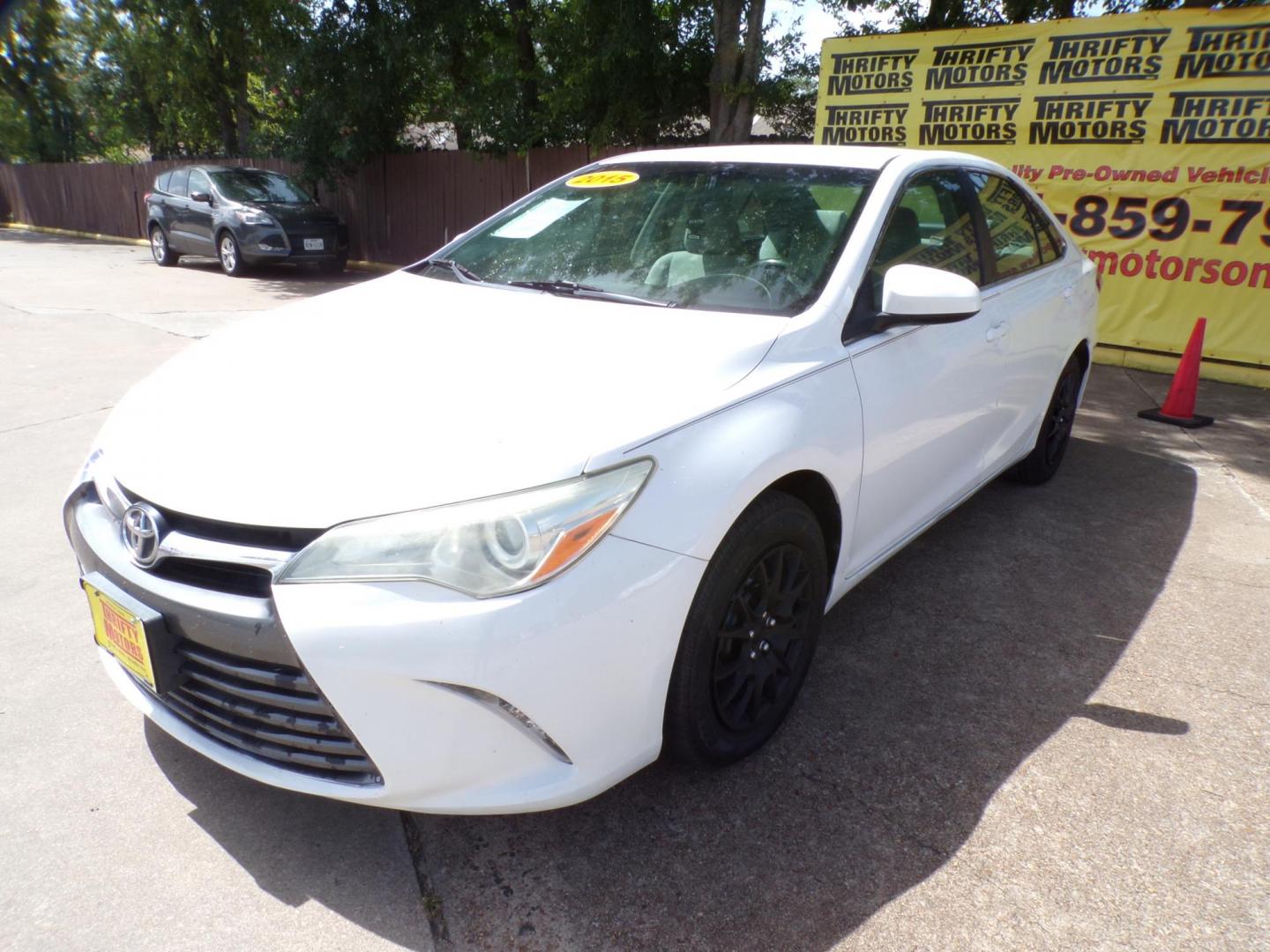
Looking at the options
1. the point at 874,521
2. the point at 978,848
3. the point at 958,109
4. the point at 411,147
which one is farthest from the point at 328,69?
the point at 978,848

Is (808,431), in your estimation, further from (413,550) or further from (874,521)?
(413,550)

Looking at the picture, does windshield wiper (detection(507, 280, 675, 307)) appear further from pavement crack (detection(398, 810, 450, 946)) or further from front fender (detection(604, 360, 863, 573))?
pavement crack (detection(398, 810, 450, 946))

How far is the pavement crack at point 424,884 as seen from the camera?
77.8 inches

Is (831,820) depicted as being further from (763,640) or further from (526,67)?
(526,67)

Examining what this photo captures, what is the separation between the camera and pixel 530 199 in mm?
3697

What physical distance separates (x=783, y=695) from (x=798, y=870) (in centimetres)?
54

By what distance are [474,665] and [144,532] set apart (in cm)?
84

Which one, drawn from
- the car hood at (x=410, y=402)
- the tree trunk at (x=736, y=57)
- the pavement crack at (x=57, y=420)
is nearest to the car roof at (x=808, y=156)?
the car hood at (x=410, y=402)

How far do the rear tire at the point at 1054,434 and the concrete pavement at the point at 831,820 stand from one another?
39.9 inches

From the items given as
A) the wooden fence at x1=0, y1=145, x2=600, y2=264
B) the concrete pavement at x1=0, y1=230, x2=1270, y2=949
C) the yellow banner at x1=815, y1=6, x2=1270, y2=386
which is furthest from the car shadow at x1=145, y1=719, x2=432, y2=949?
the wooden fence at x1=0, y1=145, x2=600, y2=264

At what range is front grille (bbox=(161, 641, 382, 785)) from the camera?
1870 mm

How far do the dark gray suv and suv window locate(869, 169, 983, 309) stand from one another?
12.0m

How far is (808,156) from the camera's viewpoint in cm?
328

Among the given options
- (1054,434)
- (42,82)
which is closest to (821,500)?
(1054,434)
